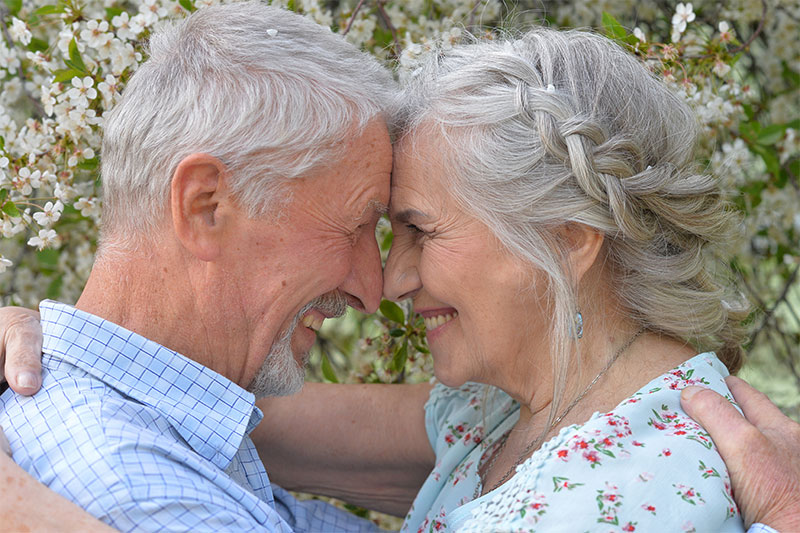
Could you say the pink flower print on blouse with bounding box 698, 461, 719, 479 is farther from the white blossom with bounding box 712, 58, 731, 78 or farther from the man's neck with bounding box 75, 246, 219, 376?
the white blossom with bounding box 712, 58, 731, 78

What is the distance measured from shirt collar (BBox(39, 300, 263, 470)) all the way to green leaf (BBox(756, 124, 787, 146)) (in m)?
2.06

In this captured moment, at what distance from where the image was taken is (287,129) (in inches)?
75.9

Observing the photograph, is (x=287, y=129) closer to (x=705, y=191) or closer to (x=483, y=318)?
(x=483, y=318)

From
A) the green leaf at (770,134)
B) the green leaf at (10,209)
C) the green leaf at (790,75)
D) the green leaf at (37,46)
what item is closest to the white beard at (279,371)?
the green leaf at (10,209)

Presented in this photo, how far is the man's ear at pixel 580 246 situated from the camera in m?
2.05

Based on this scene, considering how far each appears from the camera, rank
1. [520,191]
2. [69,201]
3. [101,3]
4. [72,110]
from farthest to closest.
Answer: [101,3] < [69,201] < [72,110] < [520,191]

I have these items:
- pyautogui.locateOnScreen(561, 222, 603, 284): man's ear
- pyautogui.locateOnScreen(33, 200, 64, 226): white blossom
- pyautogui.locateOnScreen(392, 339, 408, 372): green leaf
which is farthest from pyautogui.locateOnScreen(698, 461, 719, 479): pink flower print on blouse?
pyautogui.locateOnScreen(33, 200, 64, 226): white blossom

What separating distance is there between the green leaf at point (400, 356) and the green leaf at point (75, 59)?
1.28 m

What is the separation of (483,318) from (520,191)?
1.13 feet

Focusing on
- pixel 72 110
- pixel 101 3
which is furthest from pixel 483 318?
pixel 101 3

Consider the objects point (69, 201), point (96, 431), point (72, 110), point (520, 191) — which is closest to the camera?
point (96, 431)

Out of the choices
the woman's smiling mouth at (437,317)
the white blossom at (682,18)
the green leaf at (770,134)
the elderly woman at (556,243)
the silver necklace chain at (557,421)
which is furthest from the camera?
the green leaf at (770,134)

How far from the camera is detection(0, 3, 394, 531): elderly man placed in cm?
184

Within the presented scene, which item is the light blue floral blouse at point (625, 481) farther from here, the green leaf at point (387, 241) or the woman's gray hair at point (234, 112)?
the green leaf at point (387, 241)
